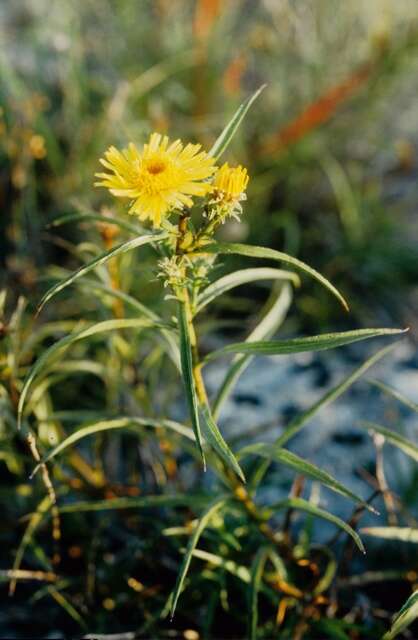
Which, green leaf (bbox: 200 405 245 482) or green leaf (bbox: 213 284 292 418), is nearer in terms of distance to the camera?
green leaf (bbox: 200 405 245 482)

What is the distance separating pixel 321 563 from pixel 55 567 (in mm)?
503

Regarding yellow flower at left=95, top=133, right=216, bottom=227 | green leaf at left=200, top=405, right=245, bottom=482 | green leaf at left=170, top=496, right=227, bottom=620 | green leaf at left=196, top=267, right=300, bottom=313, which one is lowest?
green leaf at left=170, top=496, right=227, bottom=620

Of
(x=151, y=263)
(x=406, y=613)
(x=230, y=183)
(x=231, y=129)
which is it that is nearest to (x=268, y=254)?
(x=230, y=183)

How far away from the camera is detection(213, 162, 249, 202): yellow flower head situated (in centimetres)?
67

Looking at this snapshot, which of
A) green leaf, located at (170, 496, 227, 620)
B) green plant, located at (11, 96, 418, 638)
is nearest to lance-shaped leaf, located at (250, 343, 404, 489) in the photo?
green plant, located at (11, 96, 418, 638)

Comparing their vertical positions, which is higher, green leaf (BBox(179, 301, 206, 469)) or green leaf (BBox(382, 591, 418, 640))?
green leaf (BBox(179, 301, 206, 469))

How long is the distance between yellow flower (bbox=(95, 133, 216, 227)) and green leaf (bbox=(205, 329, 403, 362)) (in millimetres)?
198

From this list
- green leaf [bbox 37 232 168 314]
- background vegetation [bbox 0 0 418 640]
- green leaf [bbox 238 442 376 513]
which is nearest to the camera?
green leaf [bbox 37 232 168 314]

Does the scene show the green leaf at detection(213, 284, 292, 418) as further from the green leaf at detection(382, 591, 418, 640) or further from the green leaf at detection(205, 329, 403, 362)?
the green leaf at detection(382, 591, 418, 640)

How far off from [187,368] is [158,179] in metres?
0.20

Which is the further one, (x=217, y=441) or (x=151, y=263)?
(x=151, y=263)

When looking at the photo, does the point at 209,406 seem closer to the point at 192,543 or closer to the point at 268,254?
the point at 192,543

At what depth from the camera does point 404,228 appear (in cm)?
190

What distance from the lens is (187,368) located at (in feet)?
2.22
